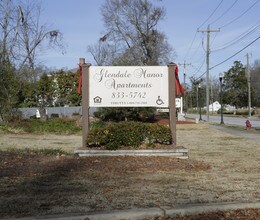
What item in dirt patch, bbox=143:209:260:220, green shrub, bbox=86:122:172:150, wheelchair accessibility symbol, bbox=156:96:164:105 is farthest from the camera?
wheelchair accessibility symbol, bbox=156:96:164:105

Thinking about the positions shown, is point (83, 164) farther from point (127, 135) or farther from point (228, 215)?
point (228, 215)

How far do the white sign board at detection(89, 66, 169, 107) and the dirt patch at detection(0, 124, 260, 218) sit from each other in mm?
2055

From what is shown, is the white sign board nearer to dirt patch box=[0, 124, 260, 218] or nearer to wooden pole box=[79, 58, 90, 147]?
wooden pole box=[79, 58, 90, 147]

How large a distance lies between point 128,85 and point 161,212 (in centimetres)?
697

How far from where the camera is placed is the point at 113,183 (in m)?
8.09

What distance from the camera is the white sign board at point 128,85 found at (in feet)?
41.0

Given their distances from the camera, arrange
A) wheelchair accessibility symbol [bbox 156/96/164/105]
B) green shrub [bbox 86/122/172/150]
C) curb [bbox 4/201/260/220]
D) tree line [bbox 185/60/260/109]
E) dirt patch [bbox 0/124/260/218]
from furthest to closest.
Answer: tree line [bbox 185/60/260/109]
wheelchair accessibility symbol [bbox 156/96/164/105]
green shrub [bbox 86/122/172/150]
dirt patch [bbox 0/124/260/218]
curb [bbox 4/201/260/220]

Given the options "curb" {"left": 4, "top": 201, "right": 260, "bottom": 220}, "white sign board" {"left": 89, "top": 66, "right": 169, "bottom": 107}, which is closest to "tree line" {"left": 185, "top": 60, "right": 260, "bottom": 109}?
"white sign board" {"left": 89, "top": 66, "right": 169, "bottom": 107}

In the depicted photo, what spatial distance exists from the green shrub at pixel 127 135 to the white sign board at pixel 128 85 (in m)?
0.82

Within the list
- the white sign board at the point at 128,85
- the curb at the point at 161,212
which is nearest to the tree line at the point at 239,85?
the white sign board at the point at 128,85

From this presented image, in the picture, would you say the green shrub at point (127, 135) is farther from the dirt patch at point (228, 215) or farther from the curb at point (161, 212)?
the dirt patch at point (228, 215)

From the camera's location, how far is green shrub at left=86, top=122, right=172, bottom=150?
1179cm

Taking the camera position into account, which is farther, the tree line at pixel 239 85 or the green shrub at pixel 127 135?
the tree line at pixel 239 85

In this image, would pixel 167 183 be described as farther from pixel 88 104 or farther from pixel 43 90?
pixel 43 90
